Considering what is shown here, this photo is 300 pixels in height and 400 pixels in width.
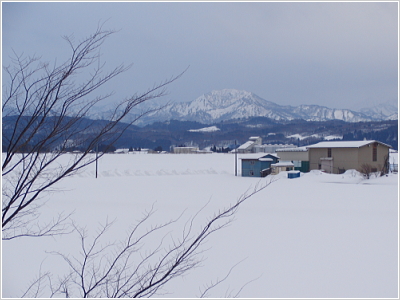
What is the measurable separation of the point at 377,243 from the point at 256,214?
352 cm

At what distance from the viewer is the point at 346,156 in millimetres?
22250

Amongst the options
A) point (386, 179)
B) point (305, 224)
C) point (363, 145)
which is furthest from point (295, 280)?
point (363, 145)

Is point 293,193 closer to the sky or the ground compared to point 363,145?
closer to the ground

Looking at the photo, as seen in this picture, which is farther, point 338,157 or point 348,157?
point 338,157

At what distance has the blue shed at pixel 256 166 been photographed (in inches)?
902

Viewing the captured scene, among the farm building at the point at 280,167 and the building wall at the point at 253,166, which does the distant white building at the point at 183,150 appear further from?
the farm building at the point at 280,167

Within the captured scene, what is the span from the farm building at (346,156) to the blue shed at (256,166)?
352cm

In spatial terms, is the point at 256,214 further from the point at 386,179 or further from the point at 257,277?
the point at 386,179

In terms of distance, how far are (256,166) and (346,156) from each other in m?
6.38

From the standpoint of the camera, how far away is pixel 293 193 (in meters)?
13.9

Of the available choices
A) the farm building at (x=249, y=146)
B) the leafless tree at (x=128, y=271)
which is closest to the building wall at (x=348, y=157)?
the leafless tree at (x=128, y=271)

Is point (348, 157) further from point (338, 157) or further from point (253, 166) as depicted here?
point (253, 166)

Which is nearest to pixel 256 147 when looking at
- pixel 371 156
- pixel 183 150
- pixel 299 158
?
pixel 183 150

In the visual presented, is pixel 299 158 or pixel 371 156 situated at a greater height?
pixel 371 156
